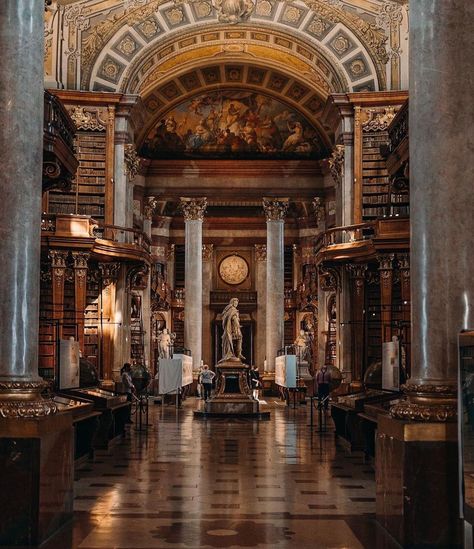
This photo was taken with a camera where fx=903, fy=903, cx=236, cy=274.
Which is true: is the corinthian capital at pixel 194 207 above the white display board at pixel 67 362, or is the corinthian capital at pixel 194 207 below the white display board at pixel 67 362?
above

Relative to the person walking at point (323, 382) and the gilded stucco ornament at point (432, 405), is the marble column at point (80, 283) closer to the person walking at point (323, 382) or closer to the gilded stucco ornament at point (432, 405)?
the person walking at point (323, 382)

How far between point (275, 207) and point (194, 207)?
8.42 feet

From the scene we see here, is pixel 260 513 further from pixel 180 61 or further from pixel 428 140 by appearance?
pixel 180 61

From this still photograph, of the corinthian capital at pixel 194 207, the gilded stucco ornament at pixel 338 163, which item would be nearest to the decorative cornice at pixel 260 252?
the corinthian capital at pixel 194 207

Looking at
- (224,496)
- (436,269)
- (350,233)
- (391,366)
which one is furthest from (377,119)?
(436,269)

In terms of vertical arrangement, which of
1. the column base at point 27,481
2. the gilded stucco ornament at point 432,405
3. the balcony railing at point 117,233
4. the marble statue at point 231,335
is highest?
the balcony railing at point 117,233

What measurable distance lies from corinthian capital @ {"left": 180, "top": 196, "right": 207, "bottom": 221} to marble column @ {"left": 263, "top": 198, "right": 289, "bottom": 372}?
6.46ft

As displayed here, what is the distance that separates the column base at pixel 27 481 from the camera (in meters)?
5.77

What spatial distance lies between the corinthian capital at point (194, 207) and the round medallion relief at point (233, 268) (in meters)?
9.09

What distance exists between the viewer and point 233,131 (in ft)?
92.9

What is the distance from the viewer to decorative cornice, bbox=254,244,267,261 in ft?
121

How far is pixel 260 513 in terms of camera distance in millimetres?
7184

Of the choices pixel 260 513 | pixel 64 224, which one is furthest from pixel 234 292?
pixel 260 513

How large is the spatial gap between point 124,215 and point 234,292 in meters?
15.9
